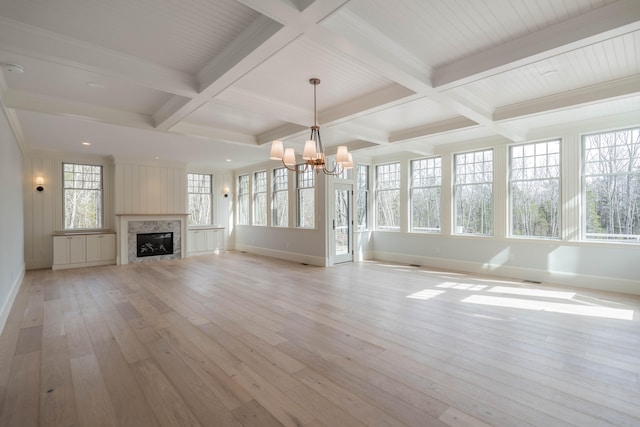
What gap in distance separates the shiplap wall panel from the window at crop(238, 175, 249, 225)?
6.05 ft

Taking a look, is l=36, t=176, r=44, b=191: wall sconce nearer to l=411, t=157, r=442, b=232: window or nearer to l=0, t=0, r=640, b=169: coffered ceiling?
l=0, t=0, r=640, b=169: coffered ceiling

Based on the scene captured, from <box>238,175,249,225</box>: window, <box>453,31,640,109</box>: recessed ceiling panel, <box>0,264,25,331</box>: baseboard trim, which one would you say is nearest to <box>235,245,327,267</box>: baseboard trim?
<box>238,175,249,225</box>: window

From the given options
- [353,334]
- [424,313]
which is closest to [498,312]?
[424,313]

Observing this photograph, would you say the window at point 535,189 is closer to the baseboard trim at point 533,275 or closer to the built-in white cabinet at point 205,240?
the baseboard trim at point 533,275

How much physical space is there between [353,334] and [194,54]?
10.6ft

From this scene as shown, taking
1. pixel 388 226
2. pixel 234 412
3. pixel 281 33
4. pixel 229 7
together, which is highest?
pixel 229 7

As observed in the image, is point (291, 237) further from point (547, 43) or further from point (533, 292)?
point (547, 43)

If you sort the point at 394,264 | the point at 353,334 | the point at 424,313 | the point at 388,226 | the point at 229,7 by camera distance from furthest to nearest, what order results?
the point at 388,226 → the point at 394,264 → the point at 424,313 → the point at 353,334 → the point at 229,7

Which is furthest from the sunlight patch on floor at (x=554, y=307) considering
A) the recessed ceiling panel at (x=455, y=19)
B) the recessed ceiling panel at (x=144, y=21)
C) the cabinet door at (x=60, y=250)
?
the cabinet door at (x=60, y=250)

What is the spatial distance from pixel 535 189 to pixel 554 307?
261cm

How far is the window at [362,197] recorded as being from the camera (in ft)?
27.3

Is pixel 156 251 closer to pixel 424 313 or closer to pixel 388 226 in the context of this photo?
pixel 388 226

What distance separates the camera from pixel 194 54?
3.11 meters

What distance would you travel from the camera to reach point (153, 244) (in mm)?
8461
